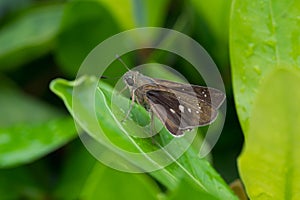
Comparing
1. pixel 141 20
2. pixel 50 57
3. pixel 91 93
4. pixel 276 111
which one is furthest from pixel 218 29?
pixel 276 111

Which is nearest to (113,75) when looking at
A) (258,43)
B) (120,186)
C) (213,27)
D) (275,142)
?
(213,27)

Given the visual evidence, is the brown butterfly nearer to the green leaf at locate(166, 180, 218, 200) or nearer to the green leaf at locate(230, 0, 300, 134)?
the green leaf at locate(230, 0, 300, 134)

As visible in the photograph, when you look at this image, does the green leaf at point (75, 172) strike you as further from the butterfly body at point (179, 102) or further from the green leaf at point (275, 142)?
the green leaf at point (275, 142)

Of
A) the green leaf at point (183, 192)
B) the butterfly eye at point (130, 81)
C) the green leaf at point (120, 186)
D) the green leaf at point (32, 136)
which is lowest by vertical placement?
the green leaf at point (32, 136)

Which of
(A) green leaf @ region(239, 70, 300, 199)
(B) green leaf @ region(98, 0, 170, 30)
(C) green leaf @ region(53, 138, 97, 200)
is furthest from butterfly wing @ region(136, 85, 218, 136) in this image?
(B) green leaf @ region(98, 0, 170, 30)

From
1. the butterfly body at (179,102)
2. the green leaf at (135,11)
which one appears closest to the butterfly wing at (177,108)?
the butterfly body at (179,102)

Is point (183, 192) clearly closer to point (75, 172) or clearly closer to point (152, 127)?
point (152, 127)

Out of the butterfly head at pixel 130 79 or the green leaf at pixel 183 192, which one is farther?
the butterfly head at pixel 130 79
